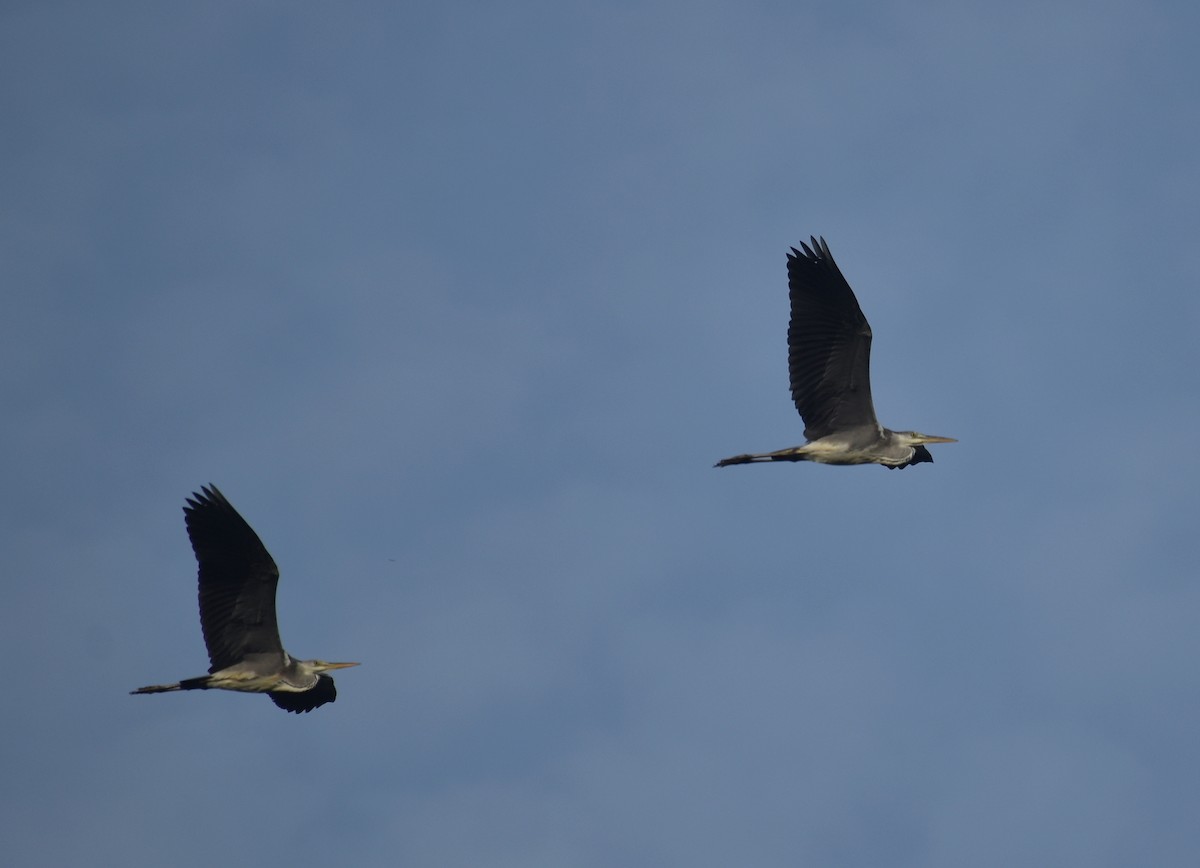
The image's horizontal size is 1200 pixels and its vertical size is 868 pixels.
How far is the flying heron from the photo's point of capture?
2977 centimetres

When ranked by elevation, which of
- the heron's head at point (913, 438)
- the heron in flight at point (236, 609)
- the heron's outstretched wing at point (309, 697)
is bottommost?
the heron's outstretched wing at point (309, 697)

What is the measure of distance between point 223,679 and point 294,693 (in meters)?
1.55

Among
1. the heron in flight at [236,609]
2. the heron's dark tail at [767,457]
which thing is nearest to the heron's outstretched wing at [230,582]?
the heron in flight at [236,609]

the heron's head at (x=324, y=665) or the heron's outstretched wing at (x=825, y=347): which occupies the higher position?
the heron's outstretched wing at (x=825, y=347)

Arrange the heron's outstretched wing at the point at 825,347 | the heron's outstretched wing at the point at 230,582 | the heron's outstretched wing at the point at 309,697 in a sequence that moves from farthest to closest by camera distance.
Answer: the heron's outstretched wing at the point at 309,697 → the heron's outstretched wing at the point at 825,347 → the heron's outstretched wing at the point at 230,582

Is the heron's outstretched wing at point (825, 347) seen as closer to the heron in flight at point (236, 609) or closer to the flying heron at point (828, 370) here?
the flying heron at point (828, 370)

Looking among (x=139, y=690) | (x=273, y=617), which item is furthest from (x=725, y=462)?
(x=139, y=690)

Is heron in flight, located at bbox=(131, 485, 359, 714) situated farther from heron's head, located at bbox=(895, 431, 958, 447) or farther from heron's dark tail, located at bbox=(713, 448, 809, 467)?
heron's head, located at bbox=(895, 431, 958, 447)

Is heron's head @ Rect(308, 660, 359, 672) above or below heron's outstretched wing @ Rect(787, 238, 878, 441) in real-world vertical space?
below

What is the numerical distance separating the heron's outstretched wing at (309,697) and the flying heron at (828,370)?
711 cm

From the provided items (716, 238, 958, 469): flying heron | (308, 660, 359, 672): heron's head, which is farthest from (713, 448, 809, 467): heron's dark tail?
(308, 660, 359, 672): heron's head

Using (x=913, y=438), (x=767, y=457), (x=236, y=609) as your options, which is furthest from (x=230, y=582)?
(x=913, y=438)

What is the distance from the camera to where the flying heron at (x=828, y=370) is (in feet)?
97.7

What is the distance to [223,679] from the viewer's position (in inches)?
1151
